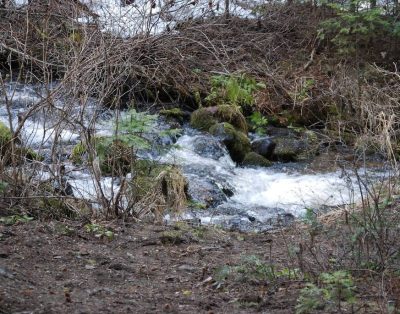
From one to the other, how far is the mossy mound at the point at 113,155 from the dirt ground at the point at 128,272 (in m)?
0.89

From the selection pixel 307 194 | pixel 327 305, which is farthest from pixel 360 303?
pixel 307 194

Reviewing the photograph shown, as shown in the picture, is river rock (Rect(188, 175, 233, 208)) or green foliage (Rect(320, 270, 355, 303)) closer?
green foliage (Rect(320, 270, 355, 303))

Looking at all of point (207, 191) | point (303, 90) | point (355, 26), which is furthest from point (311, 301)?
point (355, 26)

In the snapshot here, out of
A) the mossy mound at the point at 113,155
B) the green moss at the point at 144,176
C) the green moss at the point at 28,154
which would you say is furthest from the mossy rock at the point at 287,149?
the green moss at the point at 28,154

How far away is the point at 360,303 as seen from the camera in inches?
165

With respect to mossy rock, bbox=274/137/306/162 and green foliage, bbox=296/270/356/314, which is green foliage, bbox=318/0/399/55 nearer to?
mossy rock, bbox=274/137/306/162

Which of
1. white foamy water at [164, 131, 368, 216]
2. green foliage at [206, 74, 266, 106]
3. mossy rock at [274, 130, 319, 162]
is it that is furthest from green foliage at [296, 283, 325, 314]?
green foliage at [206, 74, 266, 106]

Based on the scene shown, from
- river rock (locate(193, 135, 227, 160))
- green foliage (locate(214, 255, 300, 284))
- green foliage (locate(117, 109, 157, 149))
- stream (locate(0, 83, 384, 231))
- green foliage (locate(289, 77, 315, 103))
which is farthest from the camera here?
green foliage (locate(289, 77, 315, 103))

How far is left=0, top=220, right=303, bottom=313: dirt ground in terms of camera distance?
4164 millimetres

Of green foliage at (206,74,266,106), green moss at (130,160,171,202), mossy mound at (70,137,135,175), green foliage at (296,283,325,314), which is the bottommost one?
green foliage at (296,283,325,314)

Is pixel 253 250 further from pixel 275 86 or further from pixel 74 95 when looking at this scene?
pixel 275 86

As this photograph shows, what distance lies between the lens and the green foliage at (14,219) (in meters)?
5.90

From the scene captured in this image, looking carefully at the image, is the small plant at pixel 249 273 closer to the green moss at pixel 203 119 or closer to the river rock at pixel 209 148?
the river rock at pixel 209 148

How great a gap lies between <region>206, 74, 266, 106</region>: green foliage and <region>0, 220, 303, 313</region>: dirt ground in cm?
669
